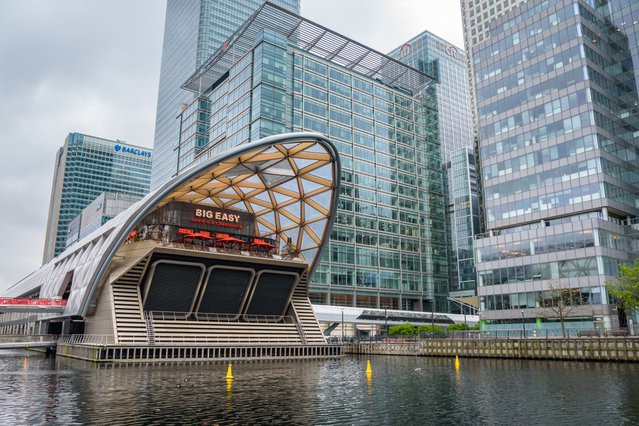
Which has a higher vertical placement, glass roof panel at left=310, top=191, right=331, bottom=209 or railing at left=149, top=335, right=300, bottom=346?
glass roof panel at left=310, top=191, right=331, bottom=209

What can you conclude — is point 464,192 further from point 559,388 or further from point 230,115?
point 559,388

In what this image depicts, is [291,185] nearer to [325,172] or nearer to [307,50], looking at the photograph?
[325,172]

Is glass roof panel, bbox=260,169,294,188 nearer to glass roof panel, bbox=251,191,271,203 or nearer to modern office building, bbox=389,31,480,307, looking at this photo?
glass roof panel, bbox=251,191,271,203

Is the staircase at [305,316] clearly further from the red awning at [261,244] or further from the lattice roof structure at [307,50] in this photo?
the lattice roof structure at [307,50]

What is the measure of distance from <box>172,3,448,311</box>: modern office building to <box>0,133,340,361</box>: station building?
3570 cm

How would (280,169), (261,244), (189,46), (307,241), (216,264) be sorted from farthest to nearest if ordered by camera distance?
(189,46) → (307,241) → (261,244) → (280,169) → (216,264)

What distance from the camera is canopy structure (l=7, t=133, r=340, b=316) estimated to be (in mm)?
54062

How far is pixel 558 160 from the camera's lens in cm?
7869

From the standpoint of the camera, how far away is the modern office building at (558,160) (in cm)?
7338

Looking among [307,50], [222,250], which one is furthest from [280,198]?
[307,50]

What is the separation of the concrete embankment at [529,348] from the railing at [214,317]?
50.5 ft

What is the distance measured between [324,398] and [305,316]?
43754mm

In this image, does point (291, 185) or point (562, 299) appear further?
point (562, 299)

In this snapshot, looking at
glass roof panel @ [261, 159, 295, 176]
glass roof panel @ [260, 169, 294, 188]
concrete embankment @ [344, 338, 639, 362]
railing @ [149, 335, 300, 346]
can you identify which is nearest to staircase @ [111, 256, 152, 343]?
railing @ [149, 335, 300, 346]
